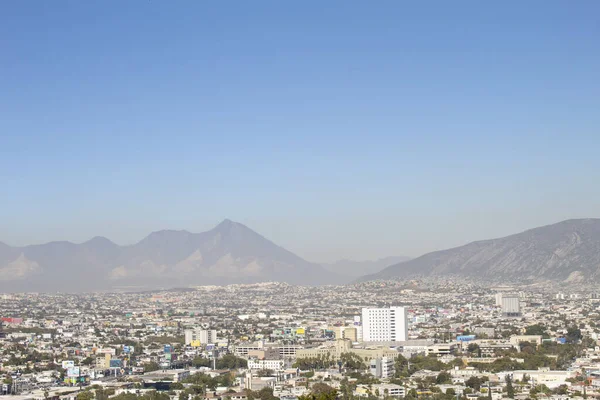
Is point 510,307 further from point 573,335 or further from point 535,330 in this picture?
point 573,335

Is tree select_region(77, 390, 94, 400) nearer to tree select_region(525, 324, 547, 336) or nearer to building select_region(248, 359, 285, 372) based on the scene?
building select_region(248, 359, 285, 372)

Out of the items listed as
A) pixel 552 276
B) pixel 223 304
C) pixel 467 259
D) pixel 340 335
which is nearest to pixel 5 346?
pixel 340 335

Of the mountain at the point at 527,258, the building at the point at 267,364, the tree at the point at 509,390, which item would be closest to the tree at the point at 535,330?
the building at the point at 267,364

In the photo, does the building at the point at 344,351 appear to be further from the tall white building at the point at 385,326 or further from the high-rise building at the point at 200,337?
the high-rise building at the point at 200,337

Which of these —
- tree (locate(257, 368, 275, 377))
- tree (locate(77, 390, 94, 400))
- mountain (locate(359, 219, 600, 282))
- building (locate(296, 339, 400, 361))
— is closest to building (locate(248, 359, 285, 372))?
tree (locate(257, 368, 275, 377))

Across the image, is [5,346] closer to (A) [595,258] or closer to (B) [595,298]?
(B) [595,298]

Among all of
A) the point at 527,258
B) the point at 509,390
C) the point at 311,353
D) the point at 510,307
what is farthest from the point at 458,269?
the point at 509,390
